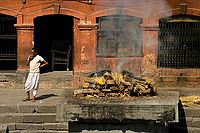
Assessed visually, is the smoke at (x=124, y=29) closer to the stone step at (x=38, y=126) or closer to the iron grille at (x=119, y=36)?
the iron grille at (x=119, y=36)

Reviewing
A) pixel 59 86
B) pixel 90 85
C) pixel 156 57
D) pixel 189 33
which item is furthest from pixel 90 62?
pixel 90 85

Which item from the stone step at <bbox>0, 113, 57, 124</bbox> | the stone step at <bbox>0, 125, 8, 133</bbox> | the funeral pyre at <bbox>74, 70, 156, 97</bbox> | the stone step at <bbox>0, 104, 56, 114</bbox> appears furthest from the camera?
the stone step at <bbox>0, 104, 56, 114</bbox>

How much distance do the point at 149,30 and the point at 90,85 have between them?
22.2 feet

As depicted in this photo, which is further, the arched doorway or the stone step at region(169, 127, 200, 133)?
the arched doorway

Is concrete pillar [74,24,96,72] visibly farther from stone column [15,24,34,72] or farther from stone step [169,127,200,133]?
stone step [169,127,200,133]

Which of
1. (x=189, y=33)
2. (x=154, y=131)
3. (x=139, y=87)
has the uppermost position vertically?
(x=189, y=33)

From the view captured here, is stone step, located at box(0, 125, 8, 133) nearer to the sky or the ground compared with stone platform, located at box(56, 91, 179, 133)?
nearer to the ground

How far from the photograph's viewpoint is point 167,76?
12078 millimetres

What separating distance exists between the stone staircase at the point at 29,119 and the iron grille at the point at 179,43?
21.0 ft

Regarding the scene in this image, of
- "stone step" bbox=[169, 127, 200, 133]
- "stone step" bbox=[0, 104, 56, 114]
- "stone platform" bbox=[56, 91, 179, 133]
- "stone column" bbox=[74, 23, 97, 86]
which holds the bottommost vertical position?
"stone step" bbox=[169, 127, 200, 133]

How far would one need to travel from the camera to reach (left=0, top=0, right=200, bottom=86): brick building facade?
11789 mm

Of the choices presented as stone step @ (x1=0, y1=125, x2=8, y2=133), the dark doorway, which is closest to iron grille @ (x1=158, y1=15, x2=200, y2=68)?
the dark doorway

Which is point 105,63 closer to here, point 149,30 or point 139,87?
point 149,30

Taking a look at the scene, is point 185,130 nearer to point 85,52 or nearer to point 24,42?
point 85,52
